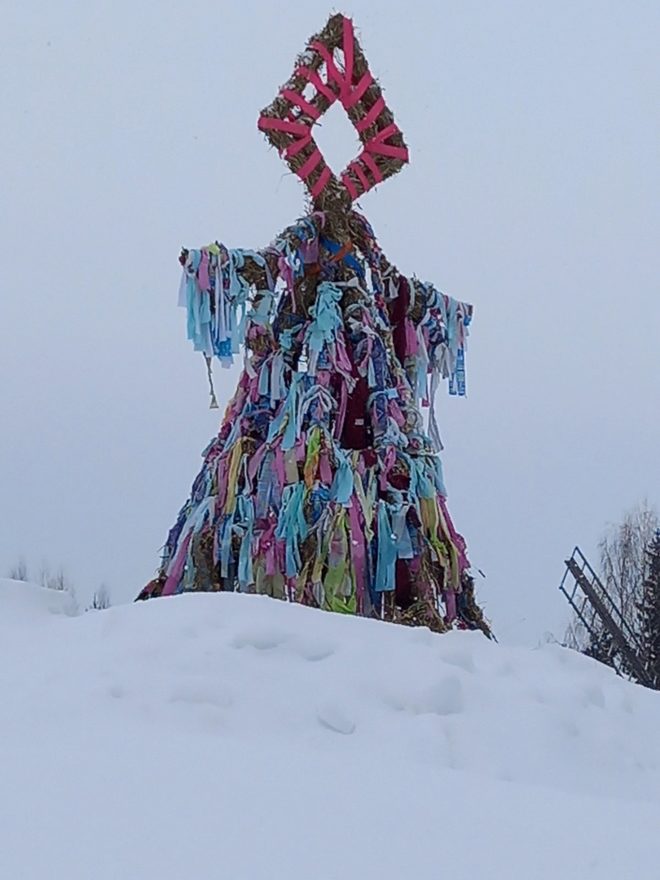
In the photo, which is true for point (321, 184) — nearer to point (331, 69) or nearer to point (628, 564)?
point (331, 69)

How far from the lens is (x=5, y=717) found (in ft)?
9.78

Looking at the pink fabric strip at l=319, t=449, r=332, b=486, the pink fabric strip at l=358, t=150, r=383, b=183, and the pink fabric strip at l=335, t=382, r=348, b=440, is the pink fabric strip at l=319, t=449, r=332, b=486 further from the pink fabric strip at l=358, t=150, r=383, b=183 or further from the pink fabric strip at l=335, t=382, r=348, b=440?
the pink fabric strip at l=358, t=150, r=383, b=183

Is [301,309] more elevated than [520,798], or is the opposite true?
[301,309]

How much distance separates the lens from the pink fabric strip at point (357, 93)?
598cm

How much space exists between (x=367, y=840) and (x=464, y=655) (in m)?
1.56

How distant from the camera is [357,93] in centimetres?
598

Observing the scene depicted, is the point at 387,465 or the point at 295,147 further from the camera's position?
the point at 295,147

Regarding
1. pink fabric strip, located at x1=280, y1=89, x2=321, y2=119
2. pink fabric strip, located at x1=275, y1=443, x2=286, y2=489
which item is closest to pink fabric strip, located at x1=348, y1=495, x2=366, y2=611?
pink fabric strip, located at x1=275, y1=443, x2=286, y2=489


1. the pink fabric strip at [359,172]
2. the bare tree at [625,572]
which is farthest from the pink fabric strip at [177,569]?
the bare tree at [625,572]

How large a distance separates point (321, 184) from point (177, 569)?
2265 mm

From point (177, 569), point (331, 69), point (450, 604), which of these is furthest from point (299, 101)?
point (450, 604)

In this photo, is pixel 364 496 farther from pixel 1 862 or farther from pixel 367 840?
pixel 1 862

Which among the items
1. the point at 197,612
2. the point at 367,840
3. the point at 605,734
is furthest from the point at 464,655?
the point at 367,840

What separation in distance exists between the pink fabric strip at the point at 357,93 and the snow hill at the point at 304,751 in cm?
324
